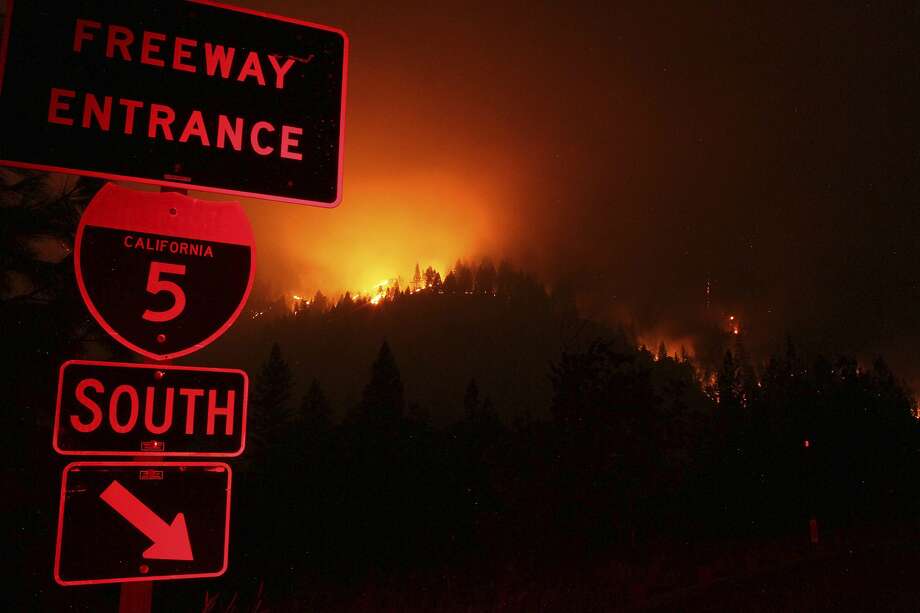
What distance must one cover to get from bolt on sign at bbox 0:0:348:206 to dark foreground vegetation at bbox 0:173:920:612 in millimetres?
1303

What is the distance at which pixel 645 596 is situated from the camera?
11.8m

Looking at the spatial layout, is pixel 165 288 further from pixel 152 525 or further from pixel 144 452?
pixel 152 525

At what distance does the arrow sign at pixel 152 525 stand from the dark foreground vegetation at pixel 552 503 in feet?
0.96

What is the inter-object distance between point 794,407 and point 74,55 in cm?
5634

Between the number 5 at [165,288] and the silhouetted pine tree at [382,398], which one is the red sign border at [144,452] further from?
the silhouetted pine tree at [382,398]

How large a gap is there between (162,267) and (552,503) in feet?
53.0

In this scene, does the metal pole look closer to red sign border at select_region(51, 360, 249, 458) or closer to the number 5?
red sign border at select_region(51, 360, 249, 458)

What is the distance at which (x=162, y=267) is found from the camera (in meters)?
2.58

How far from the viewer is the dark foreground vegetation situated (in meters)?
5.23

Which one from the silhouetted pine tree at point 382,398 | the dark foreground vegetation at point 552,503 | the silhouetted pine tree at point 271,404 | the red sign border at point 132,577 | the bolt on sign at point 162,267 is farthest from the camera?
the silhouetted pine tree at point 271,404

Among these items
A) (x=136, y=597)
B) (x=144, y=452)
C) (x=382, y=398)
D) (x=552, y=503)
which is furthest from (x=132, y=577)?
(x=382, y=398)

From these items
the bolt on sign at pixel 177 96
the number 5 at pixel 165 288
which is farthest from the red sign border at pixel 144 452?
the bolt on sign at pixel 177 96

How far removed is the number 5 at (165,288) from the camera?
2.56m

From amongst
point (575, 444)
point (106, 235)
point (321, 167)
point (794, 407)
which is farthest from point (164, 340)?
point (794, 407)
